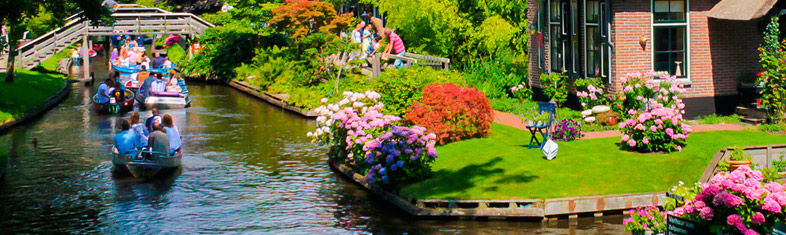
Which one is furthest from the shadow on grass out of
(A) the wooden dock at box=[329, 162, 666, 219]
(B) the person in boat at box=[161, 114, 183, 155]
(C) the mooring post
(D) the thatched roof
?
(C) the mooring post

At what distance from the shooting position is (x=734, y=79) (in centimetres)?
2830

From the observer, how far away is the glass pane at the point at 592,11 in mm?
28672

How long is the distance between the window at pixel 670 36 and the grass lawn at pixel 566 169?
3595 millimetres

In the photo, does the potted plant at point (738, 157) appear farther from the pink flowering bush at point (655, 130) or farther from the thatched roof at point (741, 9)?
the thatched roof at point (741, 9)

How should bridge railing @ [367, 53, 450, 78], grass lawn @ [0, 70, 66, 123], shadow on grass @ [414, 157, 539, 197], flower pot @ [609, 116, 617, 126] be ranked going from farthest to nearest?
grass lawn @ [0, 70, 66, 123]
bridge railing @ [367, 53, 450, 78]
flower pot @ [609, 116, 617, 126]
shadow on grass @ [414, 157, 539, 197]

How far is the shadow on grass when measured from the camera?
800 inches

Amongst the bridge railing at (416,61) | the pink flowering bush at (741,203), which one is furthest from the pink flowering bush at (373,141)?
the pink flowering bush at (741,203)

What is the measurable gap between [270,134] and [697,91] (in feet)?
41.0

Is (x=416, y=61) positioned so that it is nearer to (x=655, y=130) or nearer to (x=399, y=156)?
(x=655, y=130)

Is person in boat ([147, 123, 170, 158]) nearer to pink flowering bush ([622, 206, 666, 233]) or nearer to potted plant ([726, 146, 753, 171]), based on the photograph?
potted plant ([726, 146, 753, 171])

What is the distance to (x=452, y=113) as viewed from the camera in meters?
25.5

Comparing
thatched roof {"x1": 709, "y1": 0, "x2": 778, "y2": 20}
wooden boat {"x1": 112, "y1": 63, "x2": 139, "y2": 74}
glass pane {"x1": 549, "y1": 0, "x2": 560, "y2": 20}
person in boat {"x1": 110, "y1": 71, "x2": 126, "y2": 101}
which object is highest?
glass pane {"x1": 549, "y1": 0, "x2": 560, "y2": 20}

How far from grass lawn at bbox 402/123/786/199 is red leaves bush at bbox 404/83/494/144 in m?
0.76

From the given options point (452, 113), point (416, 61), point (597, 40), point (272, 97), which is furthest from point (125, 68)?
point (452, 113)
